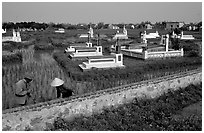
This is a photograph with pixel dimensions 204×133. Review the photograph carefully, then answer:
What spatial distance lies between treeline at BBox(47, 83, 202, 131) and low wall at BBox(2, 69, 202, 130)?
0.67 feet

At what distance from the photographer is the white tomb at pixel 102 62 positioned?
12.5m

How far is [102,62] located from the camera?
12.9 meters

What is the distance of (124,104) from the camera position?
26.4 ft

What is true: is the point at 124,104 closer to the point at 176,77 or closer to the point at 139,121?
the point at 139,121

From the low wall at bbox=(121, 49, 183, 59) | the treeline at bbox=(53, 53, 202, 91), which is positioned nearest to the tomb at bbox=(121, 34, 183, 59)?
the low wall at bbox=(121, 49, 183, 59)

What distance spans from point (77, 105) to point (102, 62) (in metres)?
6.26

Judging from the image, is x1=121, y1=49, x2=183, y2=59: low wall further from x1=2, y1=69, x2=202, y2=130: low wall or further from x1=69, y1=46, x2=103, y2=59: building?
x1=2, y1=69, x2=202, y2=130: low wall

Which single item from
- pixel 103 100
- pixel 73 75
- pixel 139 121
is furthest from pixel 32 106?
pixel 73 75

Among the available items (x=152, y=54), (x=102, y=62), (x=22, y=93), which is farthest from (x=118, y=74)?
(x=152, y=54)

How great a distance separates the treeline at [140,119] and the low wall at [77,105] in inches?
8.0

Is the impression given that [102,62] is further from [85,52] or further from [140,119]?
[140,119]

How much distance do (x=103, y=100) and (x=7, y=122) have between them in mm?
3003

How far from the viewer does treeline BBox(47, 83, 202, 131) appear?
6.61 meters

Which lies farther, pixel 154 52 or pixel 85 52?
pixel 85 52
